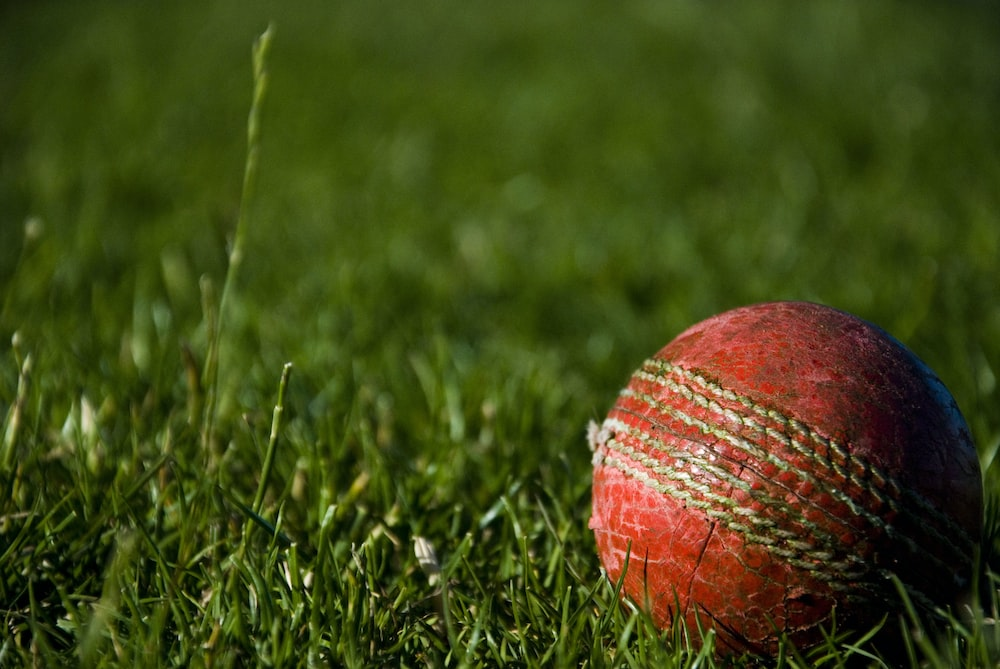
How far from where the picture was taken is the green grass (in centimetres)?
185

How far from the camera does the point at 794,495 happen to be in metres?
1.66

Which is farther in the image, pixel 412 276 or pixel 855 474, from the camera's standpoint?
pixel 412 276

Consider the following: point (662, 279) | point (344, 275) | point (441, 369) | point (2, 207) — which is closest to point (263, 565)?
point (441, 369)

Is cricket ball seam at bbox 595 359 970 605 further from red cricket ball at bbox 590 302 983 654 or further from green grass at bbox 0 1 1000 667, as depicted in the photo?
green grass at bbox 0 1 1000 667

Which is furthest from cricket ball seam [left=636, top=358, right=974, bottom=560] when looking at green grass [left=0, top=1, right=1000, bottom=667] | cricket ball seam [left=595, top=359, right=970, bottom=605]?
green grass [left=0, top=1, right=1000, bottom=667]

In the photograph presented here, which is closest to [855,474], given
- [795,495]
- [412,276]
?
[795,495]

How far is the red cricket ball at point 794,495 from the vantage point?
1.65 m

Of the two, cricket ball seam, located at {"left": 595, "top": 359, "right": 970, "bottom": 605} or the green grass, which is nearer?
cricket ball seam, located at {"left": 595, "top": 359, "right": 970, "bottom": 605}

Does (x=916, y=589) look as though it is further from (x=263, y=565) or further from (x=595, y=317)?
(x=595, y=317)

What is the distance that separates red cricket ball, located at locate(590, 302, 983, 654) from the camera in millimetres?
1650

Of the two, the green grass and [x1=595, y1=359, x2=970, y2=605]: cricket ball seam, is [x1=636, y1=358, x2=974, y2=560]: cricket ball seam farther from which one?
the green grass

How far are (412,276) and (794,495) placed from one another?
7.47 feet

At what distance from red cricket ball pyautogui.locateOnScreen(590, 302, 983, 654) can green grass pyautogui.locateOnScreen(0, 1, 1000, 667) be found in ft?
0.30

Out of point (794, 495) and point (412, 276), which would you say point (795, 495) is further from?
point (412, 276)
